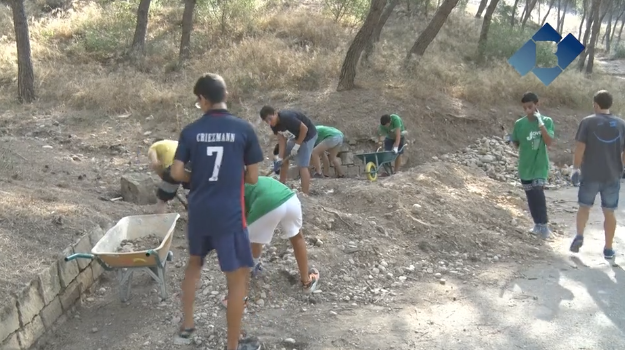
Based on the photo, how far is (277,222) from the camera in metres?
3.77

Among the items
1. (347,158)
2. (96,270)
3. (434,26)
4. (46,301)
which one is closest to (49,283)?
(46,301)

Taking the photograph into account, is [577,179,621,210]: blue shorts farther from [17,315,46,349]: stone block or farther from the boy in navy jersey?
[17,315,46,349]: stone block

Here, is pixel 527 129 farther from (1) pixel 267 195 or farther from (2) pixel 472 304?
(1) pixel 267 195

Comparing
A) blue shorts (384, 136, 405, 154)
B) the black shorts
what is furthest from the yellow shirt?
blue shorts (384, 136, 405, 154)

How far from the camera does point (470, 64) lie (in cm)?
1546

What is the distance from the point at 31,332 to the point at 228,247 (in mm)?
1529

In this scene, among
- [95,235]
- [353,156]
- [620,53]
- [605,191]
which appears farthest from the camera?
[620,53]

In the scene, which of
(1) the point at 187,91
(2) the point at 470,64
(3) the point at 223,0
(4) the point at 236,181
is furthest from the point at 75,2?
(4) the point at 236,181

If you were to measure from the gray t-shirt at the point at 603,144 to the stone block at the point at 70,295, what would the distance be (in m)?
4.53

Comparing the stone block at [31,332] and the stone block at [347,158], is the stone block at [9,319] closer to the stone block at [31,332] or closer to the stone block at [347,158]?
the stone block at [31,332]

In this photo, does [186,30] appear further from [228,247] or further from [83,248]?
[228,247]

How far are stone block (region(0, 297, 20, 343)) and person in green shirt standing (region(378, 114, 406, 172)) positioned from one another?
245 inches

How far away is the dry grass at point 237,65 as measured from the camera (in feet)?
37.3

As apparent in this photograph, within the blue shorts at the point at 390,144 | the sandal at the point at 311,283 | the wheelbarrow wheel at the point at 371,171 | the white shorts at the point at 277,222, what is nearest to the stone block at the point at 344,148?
the blue shorts at the point at 390,144
